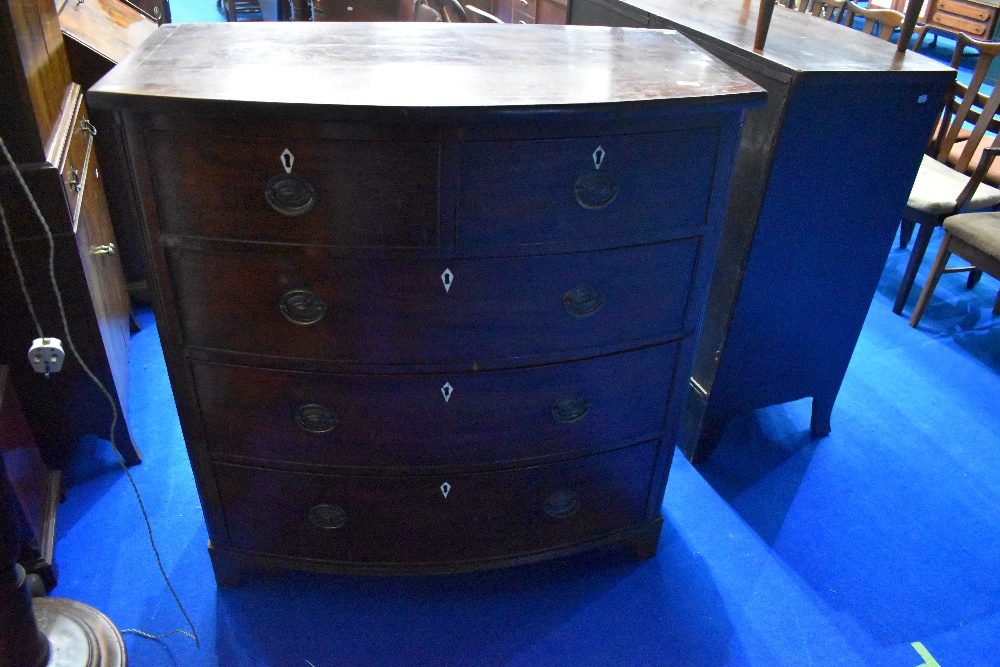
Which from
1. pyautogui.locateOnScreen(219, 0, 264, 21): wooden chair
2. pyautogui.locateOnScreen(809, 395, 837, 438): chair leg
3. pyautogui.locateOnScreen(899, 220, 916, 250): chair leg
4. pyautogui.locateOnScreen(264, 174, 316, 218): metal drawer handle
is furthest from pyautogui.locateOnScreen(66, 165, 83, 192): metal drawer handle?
pyautogui.locateOnScreen(219, 0, 264, 21): wooden chair

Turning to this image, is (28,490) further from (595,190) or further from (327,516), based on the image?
(595,190)

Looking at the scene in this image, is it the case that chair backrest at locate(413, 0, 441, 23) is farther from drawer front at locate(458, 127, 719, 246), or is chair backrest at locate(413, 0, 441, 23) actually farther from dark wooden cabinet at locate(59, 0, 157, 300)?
drawer front at locate(458, 127, 719, 246)

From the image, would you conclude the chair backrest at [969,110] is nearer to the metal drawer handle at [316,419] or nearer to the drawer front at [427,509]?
the drawer front at [427,509]

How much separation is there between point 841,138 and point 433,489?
1175 mm

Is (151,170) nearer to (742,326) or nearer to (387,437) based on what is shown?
(387,437)

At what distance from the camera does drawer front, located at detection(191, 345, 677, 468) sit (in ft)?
4.26

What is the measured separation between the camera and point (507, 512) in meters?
1.51

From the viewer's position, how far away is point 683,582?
67.1 inches

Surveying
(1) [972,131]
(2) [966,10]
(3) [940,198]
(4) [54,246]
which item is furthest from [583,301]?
(2) [966,10]

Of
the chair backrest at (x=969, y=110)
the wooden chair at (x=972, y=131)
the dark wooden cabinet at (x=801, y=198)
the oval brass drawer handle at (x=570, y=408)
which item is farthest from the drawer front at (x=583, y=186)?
the wooden chair at (x=972, y=131)

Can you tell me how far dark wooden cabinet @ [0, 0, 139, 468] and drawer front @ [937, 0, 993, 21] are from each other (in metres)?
7.45

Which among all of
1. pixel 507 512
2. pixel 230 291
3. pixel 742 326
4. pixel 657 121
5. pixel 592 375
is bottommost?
pixel 507 512

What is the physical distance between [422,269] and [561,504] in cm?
65

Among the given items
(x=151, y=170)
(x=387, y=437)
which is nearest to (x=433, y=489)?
(x=387, y=437)
